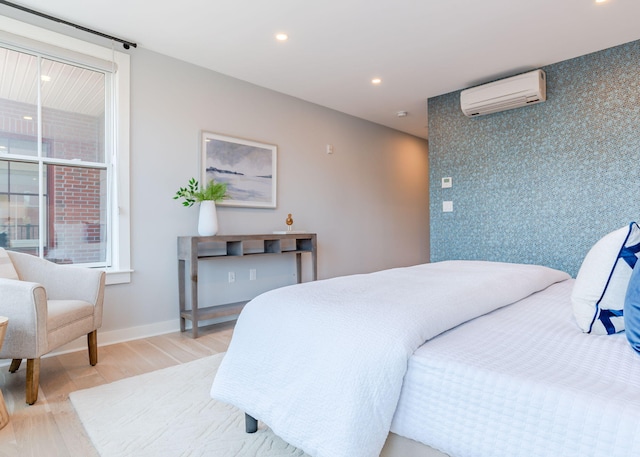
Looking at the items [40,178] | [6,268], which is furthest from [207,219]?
[6,268]

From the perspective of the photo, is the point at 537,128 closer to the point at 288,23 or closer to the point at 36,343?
the point at 288,23

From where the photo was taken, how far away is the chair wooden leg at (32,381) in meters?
1.88

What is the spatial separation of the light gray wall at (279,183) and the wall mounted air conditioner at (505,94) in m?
1.61

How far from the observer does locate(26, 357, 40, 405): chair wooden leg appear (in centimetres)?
188

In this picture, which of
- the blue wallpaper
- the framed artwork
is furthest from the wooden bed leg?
the blue wallpaper

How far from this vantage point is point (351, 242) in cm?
489

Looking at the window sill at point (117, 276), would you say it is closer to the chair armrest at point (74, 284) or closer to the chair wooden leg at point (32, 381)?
the chair armrest at point (74, 284)

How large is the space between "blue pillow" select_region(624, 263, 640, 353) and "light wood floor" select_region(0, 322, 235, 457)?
196 centimetres

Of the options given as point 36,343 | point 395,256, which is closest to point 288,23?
point 36,343

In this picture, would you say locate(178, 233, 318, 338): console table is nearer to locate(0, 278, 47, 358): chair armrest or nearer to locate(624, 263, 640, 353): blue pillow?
locate(0, 278, 47, 358): chair armrest

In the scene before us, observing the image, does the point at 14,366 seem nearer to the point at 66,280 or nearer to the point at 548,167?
the point at 66,280

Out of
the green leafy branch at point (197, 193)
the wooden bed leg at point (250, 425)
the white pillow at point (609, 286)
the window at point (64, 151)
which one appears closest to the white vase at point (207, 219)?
the green leafy branch at point (197, 193)

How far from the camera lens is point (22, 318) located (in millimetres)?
1892

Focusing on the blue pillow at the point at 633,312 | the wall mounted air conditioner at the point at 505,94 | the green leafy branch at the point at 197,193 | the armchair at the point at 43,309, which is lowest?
the armchair at the point at 43,309
